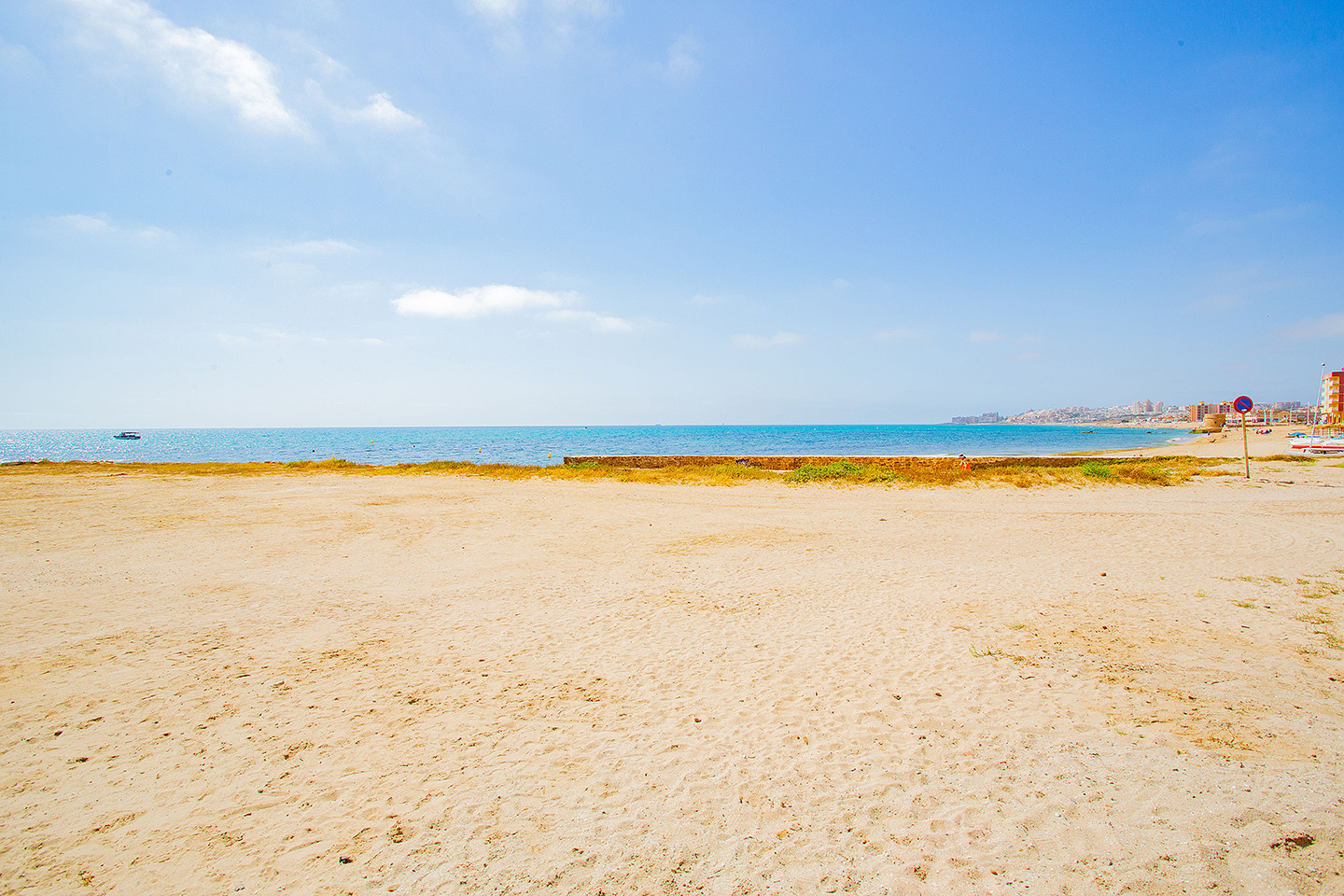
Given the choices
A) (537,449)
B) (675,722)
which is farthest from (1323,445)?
(537,449)

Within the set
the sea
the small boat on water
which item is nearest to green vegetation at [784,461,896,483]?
the small boat on water

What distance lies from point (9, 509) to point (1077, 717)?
26975 millimetres

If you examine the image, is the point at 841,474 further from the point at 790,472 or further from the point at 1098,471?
the point at 1098,471

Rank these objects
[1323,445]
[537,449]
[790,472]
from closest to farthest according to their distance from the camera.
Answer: [790,472] < [1323,445] < [537,449]

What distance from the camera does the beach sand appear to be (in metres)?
3.55

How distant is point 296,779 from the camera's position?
4.36 metres

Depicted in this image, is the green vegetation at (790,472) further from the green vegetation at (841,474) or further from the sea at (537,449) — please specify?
the sea at (537,449)

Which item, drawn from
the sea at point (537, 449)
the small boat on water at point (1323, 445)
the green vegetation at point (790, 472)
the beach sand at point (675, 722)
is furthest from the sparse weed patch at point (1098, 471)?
the sea at point (537, 449)

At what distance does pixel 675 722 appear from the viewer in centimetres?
521

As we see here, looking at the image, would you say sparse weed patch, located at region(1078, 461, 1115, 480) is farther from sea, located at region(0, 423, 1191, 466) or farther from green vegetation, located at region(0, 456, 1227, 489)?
sea, located at region(0, 423, 1191, 466)

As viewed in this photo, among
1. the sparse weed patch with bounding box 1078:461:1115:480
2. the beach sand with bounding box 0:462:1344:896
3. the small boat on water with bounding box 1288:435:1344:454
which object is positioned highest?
the small boat on water with bounding box 1288:435:1344:454

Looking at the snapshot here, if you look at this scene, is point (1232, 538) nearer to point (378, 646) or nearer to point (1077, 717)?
point (1077, 717)

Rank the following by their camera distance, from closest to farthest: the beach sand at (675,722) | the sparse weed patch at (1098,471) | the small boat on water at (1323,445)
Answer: the beach sand at (675,722)
the sparse weed patch at (1098,471)
the small boat on water at (1323,445)

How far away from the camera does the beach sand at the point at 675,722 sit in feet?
11.6
